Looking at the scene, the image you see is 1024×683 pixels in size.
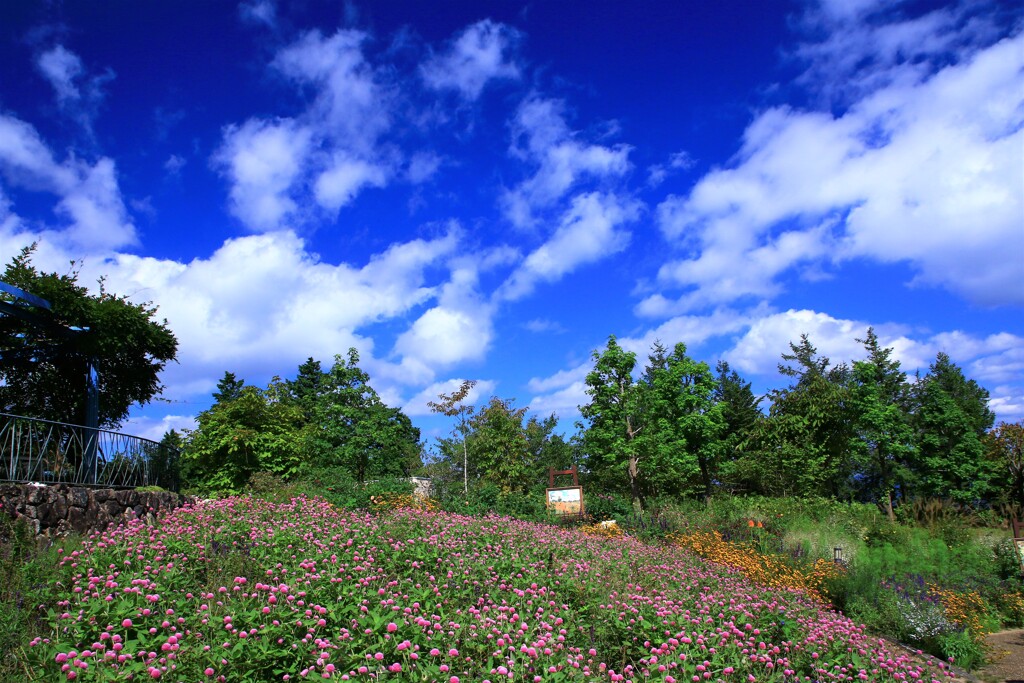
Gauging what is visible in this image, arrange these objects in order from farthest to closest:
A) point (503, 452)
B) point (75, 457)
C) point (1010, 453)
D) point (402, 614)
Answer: point (1010, 453)
point (503, 452)
point (75, 457)
point (402, 614)

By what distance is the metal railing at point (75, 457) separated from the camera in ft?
27.5

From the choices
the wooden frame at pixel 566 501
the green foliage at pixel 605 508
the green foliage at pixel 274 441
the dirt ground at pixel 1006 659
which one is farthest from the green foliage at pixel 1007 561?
the green foliage at pixel 274 441

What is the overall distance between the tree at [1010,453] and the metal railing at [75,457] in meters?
26.5

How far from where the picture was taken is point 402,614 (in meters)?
4.04

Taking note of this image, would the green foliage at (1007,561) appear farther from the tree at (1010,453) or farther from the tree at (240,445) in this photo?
the tree at (240,445)

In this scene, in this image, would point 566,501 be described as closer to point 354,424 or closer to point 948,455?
point 354,424

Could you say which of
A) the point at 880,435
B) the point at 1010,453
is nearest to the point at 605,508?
the point at 880,435

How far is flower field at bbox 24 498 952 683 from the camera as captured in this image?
3.38m

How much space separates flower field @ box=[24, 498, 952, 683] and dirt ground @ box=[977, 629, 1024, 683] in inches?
56.9

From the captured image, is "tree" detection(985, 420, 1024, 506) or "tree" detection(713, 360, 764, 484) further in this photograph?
"tree" detection(713, 360, 764, 484)

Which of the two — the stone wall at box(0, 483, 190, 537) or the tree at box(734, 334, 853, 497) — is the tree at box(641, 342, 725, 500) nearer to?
the tree at box(734, 334, 853, 497)

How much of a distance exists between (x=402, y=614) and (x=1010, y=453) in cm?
2819

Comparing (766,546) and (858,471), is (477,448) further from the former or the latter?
(858,471)

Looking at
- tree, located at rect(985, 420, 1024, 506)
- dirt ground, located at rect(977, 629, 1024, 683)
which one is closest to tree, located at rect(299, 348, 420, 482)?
dirt ground, located at rect(977, 629, 1024, 683)
